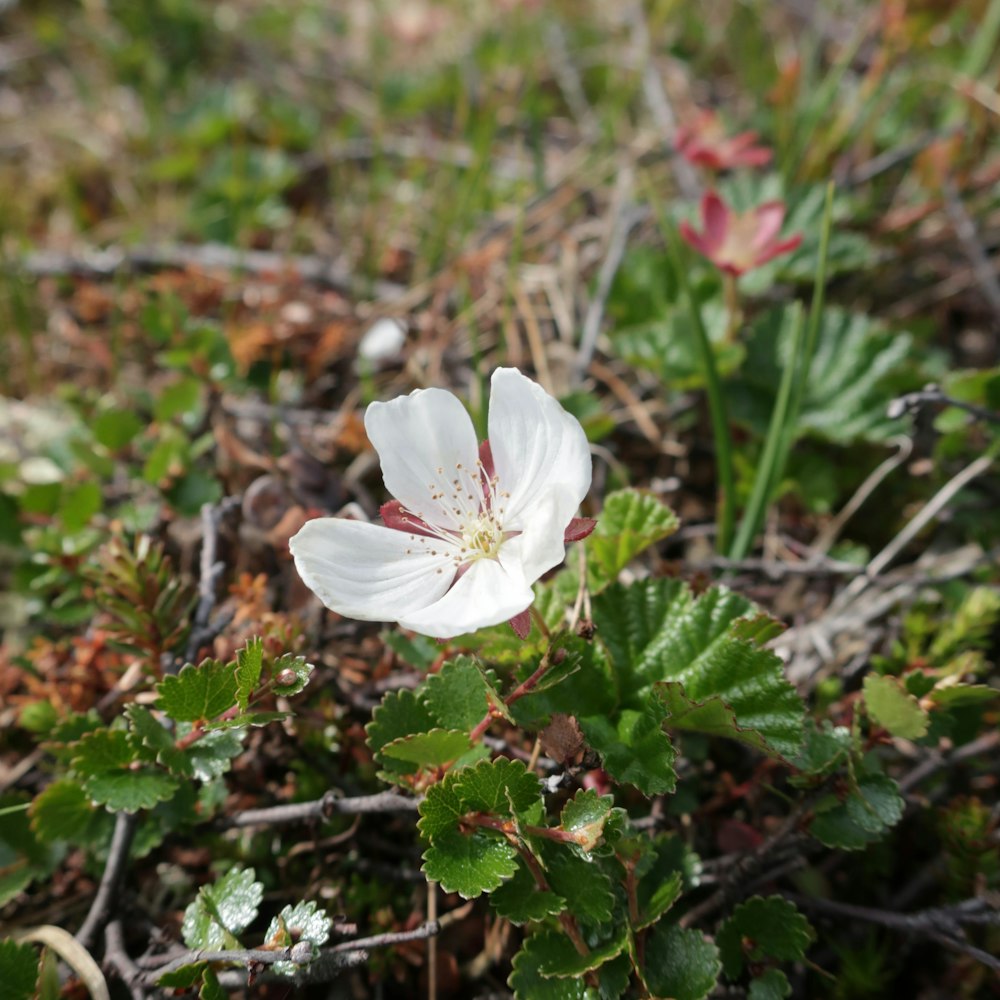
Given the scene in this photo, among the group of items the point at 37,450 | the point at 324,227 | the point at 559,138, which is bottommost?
the point at 37,450

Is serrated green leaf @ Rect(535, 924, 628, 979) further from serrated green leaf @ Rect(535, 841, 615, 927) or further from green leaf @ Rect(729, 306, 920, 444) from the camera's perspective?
green leaf @ Rect(729, 306, 920, 444)

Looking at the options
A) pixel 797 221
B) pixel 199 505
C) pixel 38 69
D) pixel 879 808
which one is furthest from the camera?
pixel 38 69

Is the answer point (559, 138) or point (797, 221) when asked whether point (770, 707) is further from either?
point (559, 138)

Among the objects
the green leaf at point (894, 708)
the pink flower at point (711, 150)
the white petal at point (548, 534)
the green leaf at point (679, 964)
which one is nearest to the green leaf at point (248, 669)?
the white petal at point (548, 534)

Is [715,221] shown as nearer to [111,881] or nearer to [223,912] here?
[223,912]

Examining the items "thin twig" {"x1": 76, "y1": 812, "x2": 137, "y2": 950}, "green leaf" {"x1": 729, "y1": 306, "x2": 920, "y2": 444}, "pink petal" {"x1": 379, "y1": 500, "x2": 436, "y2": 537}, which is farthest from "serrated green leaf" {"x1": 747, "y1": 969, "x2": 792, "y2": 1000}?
"green leaf" {"x1": 729, "y1": 306, "x2": 920, "y2": 444}

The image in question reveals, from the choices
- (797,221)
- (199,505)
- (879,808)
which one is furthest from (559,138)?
(879,808)

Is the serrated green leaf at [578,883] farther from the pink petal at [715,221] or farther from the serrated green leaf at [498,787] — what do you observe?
the pink petal at [715,221]
